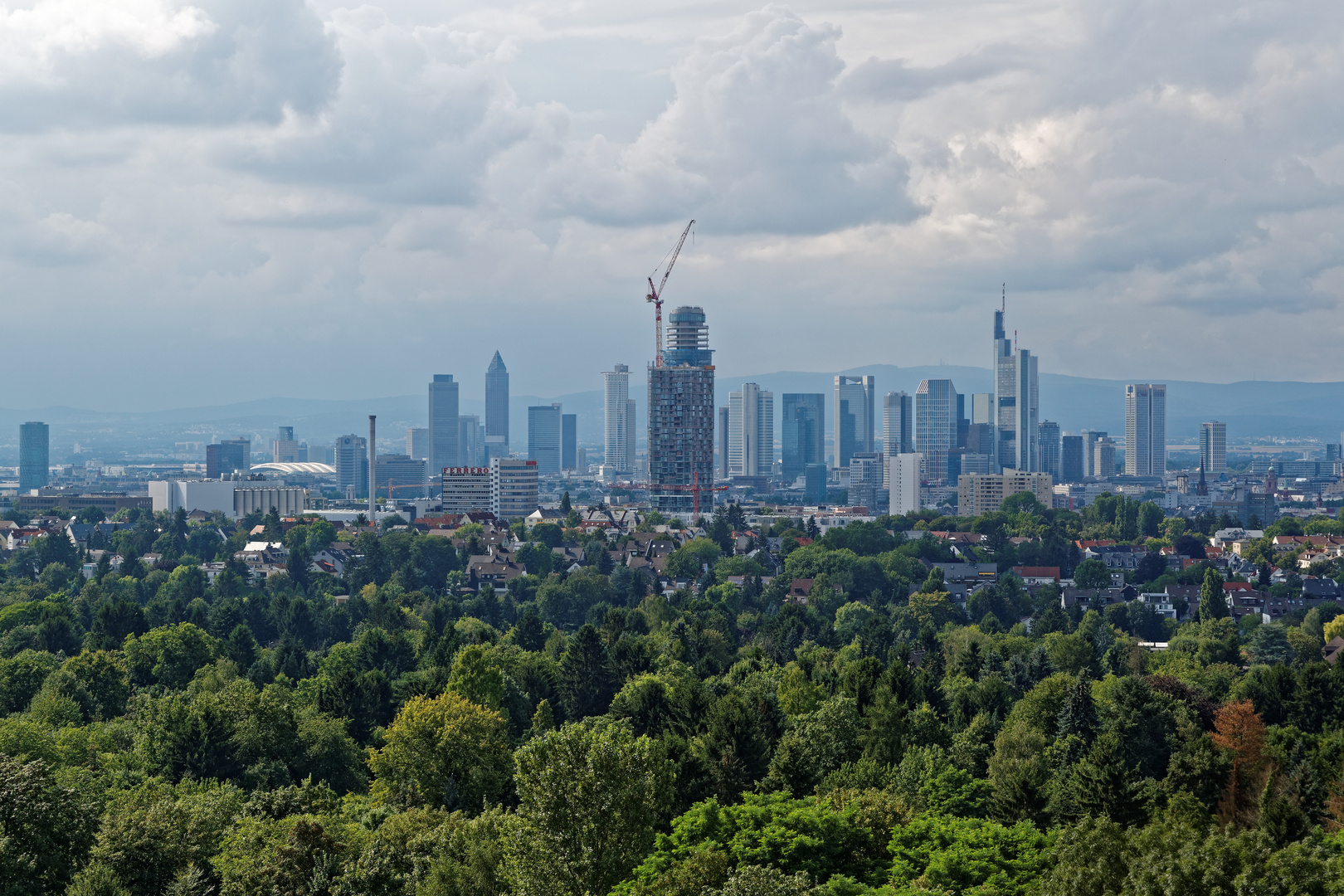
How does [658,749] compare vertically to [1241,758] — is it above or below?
above

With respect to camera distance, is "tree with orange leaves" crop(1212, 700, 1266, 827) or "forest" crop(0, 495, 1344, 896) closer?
"forest" crop(0, 495, 1344, 896)

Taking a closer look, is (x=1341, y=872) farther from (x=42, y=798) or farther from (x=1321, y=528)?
(x=1321, y=528)

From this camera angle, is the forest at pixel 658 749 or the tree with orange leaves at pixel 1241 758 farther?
the tree with orange leaves at pixel 1241 758

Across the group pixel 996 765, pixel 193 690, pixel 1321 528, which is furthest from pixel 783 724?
pixel 1321 528

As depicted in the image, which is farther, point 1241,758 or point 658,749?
point 1241,758
